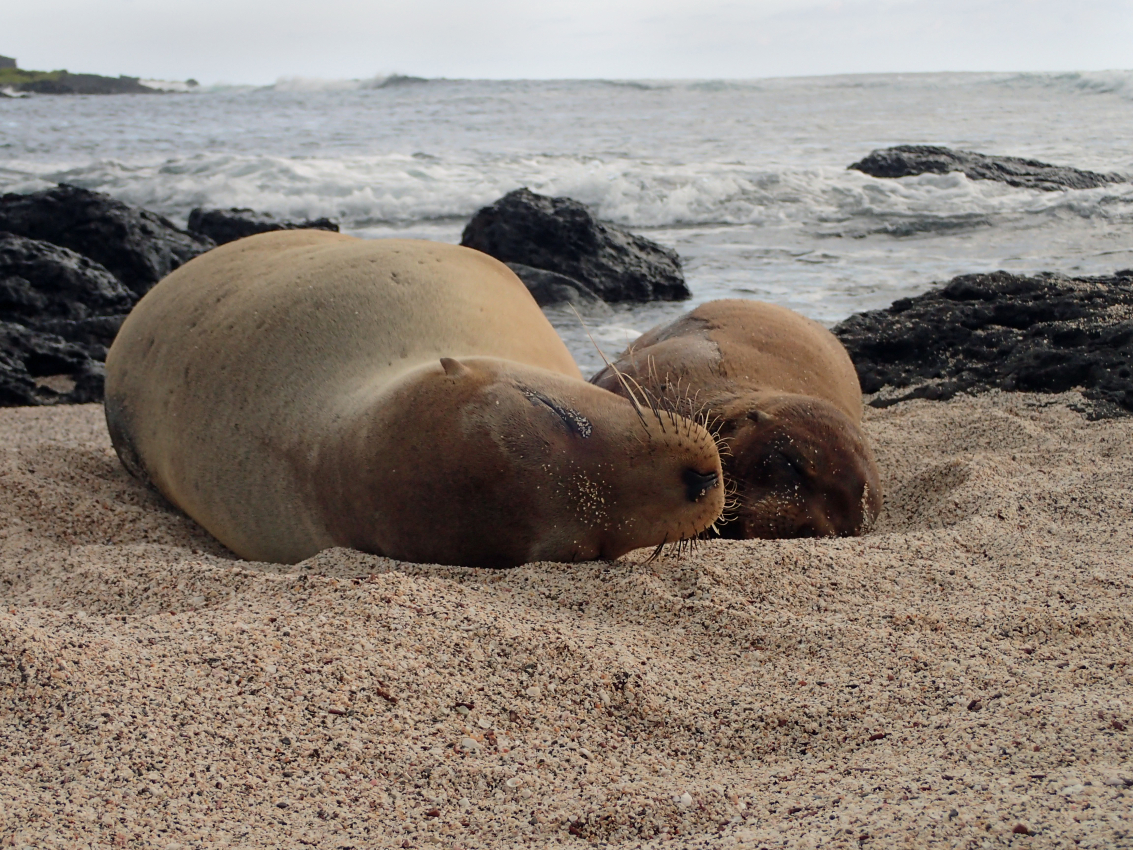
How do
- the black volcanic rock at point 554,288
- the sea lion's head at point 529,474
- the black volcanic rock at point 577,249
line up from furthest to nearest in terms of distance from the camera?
the black volcanic rock at point 577,249 < the black volcanic rock at point 554,288 < the sea lion's head at point 529,474

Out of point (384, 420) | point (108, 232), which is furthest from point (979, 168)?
point (384, 420)

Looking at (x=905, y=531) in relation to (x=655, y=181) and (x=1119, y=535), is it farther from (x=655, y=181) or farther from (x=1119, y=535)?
(x=655, y=181)

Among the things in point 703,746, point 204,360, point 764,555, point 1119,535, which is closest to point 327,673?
point 703,746

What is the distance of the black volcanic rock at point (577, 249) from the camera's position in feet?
28.9

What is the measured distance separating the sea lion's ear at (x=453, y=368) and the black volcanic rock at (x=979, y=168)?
13.7 metres

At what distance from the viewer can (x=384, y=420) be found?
2789 millimetres

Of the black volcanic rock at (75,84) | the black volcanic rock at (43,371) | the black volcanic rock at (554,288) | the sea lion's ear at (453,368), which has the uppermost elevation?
the black volcanic rock at (75,84)

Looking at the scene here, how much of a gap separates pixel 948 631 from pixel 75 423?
4.46 meters

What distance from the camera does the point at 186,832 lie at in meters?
1.69

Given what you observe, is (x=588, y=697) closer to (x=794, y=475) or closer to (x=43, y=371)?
(x=794, y=475)

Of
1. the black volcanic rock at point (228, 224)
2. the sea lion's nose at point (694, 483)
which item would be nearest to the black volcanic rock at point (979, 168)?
the black volcanic rock at point (228, 224)

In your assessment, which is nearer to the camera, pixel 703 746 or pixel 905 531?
pixel 703 746

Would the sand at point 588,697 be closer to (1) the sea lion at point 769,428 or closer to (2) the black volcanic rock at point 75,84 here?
(1) the sea lion at point 769,428

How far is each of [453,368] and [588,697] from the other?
38.4 inches
